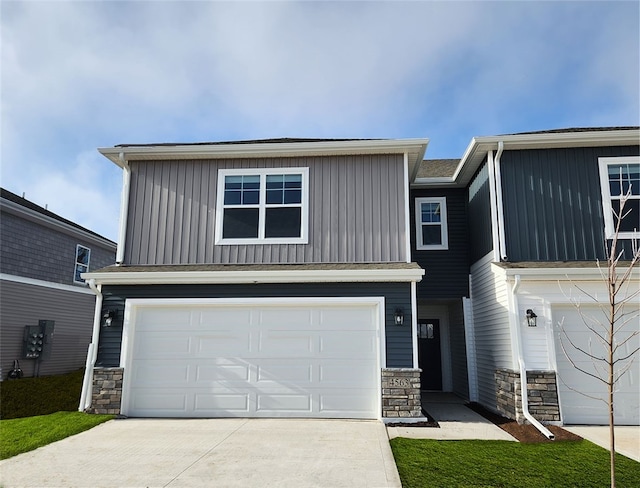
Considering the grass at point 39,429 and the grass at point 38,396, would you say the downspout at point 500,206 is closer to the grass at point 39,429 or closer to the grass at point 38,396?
the grass at point 39,429

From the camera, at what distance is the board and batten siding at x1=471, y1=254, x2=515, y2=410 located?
8141mm

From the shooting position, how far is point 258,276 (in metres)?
8.01

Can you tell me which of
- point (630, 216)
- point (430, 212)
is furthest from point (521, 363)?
point (430, 212)

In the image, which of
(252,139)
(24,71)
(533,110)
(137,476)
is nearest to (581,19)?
(533,110)

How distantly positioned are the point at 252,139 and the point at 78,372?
31.7ft

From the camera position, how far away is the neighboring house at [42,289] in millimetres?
11727

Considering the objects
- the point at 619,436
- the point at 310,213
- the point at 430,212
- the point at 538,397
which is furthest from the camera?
the point at 430,212

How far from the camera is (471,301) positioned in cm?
1026

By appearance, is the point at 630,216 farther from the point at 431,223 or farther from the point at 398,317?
the point at 398,317

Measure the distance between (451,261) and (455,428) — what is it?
4.32 meters

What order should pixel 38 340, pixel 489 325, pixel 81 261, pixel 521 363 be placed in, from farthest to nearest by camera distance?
pixel 81 261 → pixel 38 340 → pixel 489 325 → pixel 521 363

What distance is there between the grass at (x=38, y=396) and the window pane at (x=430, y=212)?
28.2 feet

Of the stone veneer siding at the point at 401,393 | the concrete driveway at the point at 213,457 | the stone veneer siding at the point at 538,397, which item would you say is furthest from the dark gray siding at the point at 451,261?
the concrete driveway at the point at 213,457

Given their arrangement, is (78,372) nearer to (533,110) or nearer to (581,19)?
(533,110)
